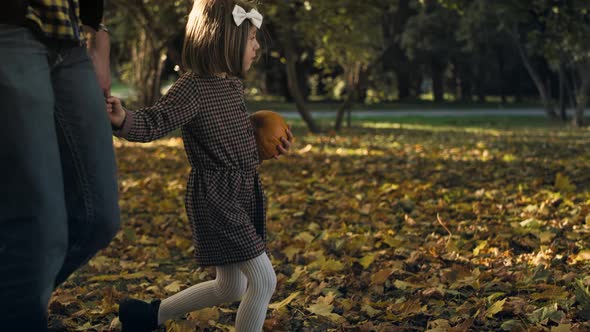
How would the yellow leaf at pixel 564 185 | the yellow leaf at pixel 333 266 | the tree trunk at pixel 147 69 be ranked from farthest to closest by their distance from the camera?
the tree trunk at pixel 147 69 < the yellow leaf at pixel 564 185 < the yellow leaf at pixel 333 266

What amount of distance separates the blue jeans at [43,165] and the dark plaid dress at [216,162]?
2.16 feet

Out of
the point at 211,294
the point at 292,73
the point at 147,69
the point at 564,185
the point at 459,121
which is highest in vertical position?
the point at 147,69

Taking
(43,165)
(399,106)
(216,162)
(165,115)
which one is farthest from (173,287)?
(399,106)

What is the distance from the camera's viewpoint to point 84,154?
7.16 ft

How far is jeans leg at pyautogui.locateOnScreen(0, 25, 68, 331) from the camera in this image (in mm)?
1989

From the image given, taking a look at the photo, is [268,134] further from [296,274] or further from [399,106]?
[399,106]

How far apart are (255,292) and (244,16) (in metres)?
1.04

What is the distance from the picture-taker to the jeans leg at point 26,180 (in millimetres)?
1989

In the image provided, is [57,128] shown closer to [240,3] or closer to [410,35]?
[240,3]

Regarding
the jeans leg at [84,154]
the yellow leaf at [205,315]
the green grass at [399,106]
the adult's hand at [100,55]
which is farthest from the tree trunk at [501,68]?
the jeans leg at [84,154]

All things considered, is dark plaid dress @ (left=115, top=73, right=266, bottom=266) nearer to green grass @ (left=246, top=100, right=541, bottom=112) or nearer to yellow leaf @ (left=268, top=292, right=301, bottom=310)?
yellow leaf @ (left=268, top=292, right=301, bottom=310)

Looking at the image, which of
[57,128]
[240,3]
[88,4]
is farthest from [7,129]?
[240,3]

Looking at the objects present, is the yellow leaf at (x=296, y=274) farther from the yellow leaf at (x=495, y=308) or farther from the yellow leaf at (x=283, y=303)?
the yellow leaf at (x=495, y=308)

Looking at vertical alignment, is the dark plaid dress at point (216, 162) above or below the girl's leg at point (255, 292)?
above
